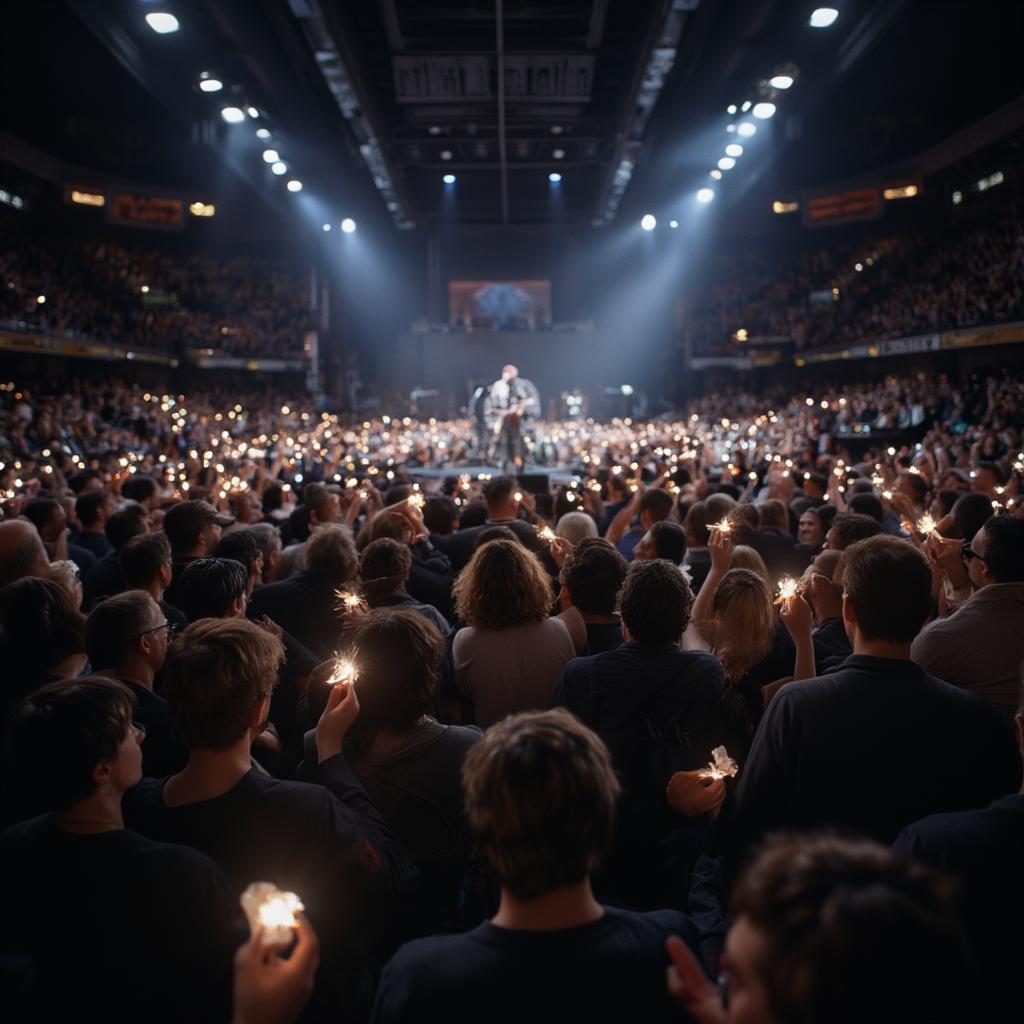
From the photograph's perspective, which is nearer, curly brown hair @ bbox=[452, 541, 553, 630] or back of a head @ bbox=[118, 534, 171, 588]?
curly brown hair @ bbox=[452, 541, 553, 630]

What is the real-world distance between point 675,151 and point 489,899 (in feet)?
91.2

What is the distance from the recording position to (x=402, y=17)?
17000 mm

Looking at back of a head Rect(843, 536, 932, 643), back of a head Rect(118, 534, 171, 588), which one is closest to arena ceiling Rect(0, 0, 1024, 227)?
back of a head Rect(118, 534, 171, 588)

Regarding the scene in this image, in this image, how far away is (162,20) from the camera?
48.2ft

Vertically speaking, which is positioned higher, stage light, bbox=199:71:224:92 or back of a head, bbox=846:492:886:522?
stage light, bbox=199:71:224:92

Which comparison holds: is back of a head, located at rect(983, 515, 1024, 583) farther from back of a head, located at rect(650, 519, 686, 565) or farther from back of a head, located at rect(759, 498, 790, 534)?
back of a head, located at rect(759, 498, 790, 534)

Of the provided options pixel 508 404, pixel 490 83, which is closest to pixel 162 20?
pixel 490 83

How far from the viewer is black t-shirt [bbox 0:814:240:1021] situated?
170 cm

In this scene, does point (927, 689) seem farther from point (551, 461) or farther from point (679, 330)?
point (679, 330)

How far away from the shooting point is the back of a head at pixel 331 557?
4363 mm

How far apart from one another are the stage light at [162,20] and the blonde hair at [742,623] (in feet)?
51.1

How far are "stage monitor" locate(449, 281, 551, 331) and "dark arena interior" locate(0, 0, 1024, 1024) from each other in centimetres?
1567

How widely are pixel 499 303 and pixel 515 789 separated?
131ft

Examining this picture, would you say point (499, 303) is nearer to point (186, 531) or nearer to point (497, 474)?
point (497, 474)
